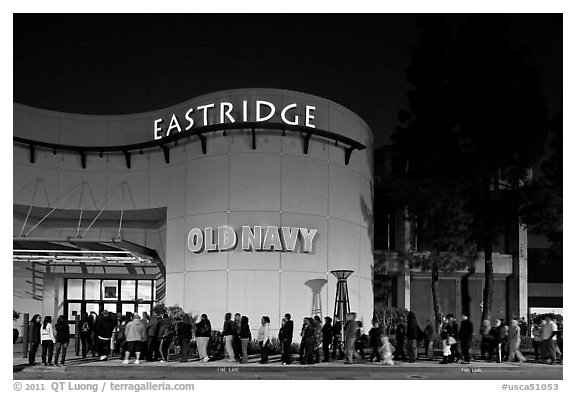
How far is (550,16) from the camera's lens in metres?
20.6

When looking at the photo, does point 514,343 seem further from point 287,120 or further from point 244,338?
point 287,120

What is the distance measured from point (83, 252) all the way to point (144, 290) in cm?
640

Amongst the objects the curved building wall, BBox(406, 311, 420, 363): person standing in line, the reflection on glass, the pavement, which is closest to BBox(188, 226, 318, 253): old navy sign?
the curved building wall

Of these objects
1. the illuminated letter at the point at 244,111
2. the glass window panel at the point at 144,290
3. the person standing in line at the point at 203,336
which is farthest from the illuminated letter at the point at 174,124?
the person standing in line at the point at 203,336

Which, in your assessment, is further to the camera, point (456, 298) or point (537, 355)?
point (456, 298)

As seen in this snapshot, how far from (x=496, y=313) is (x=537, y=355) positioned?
10752mm

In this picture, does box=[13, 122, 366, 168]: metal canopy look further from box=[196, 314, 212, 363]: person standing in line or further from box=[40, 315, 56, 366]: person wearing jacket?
box=[40, 315, 56, 366]: person wearing jacket

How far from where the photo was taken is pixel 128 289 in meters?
35.2

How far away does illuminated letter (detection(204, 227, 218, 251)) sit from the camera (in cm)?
2855

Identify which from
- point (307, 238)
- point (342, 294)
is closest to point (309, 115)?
point (307, 238)

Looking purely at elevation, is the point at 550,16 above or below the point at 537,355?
above
